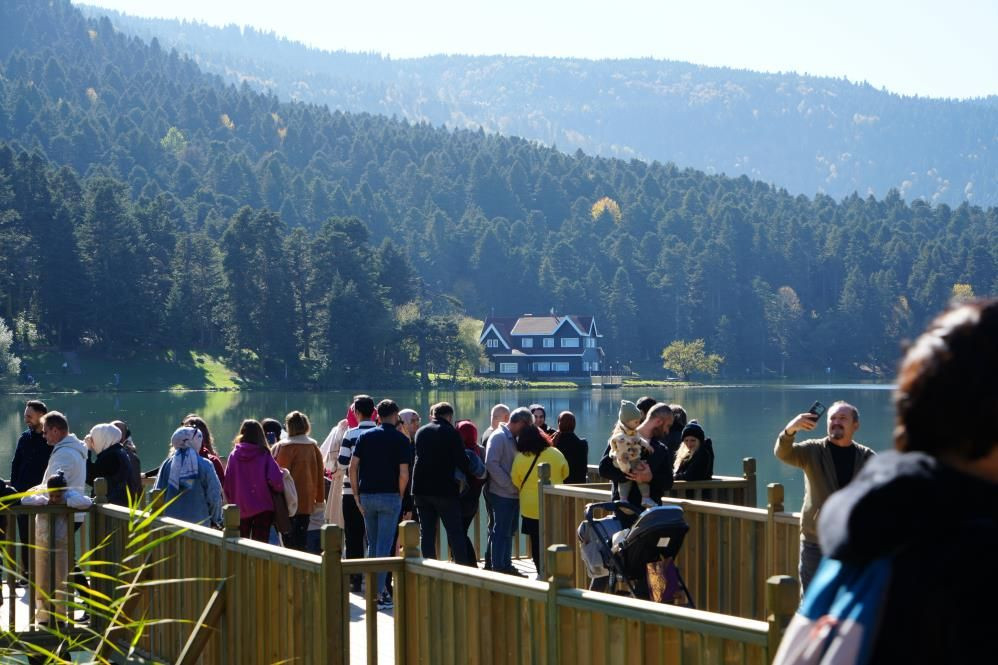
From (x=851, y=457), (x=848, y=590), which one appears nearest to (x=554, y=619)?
(x=851, y=457)

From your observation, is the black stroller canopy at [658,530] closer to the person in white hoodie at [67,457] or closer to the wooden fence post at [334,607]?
the wooden fence post at [334,607]

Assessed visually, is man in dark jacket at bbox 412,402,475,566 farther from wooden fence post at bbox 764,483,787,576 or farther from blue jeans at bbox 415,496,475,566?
wooden fence post at bbox 764,483,787,576

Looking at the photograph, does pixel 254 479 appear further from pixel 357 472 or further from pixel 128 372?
pixel 128 372

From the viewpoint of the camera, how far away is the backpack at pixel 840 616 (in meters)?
2.24

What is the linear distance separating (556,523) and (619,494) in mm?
2380

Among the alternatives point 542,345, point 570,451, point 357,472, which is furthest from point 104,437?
point 542,345

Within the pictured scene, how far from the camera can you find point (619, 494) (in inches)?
340

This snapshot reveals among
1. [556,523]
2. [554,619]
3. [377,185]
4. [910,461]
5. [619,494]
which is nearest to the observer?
[910,461]

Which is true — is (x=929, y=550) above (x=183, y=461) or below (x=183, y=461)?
above

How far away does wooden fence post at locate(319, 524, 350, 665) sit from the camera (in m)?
6.96

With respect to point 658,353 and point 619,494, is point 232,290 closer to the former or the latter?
point 658,353

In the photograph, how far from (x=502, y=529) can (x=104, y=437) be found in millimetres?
3463

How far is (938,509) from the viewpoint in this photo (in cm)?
219

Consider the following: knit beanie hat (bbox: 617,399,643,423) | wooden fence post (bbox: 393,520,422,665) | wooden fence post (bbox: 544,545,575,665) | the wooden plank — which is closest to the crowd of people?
knit beanie hat (bbox: 617,399,643,423)
